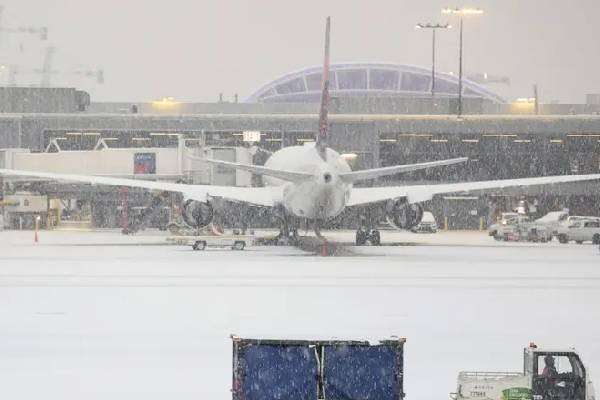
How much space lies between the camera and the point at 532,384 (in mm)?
13797

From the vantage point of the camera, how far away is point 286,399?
1268cm

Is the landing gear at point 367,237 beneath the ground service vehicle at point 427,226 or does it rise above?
beneath

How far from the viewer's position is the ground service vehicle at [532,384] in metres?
13.3

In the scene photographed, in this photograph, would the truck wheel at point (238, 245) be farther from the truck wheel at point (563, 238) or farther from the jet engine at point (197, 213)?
the truck wheel at point (563, 238)

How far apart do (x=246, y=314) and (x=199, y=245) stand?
99.6 ft

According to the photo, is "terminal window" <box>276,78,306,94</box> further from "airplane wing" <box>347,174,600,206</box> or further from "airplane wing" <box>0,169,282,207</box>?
"airplane wing" <box>0,169,282,207</box>

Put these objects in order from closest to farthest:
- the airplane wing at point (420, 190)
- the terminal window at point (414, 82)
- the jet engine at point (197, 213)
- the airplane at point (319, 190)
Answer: the airplane at point (319, 190), the jet engine at point (197, 213), the airplane wing at point (420, 190), the terminal window at point (414, 82)

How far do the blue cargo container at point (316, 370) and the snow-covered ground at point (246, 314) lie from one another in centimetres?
313

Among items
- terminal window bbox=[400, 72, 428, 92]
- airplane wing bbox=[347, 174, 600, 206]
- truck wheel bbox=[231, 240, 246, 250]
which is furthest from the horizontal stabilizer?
terminal window bbox=[400, 72, 428, 92]

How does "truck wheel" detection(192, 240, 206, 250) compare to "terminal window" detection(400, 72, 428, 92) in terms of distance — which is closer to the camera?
"truck wheel" detection(192, 240, 206, 250)

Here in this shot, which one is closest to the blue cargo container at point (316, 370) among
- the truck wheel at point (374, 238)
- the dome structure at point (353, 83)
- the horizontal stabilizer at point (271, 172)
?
the horizontal stabilizer at point (271, 172)

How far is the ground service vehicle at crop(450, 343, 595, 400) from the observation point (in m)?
13.3

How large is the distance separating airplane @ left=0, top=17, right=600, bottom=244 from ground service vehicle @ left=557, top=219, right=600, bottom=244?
10.7 meters

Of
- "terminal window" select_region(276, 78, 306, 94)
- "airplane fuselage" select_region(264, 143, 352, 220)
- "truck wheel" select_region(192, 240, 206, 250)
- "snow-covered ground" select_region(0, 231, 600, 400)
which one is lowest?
"snow-covered ground" select_region(0, 231, 600, 400)
